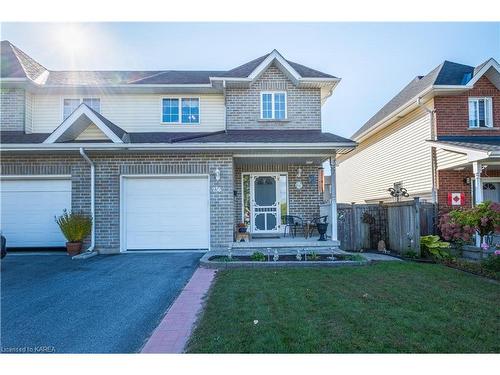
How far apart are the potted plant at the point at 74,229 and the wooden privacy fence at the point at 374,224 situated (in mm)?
7836

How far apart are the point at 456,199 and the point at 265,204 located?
7.04 m

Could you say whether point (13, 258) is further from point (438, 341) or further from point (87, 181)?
point (438, 341)

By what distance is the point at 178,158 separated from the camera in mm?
10914

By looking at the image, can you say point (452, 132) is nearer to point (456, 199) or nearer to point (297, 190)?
point (456, 199)

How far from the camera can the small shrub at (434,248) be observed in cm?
958

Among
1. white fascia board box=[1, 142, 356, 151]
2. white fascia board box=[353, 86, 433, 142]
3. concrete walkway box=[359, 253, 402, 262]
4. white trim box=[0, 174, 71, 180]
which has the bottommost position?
concrete walkway box=[359, 253, 402, 262]

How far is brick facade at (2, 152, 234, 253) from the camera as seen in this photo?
35.3 ft

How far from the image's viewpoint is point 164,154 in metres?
10.9

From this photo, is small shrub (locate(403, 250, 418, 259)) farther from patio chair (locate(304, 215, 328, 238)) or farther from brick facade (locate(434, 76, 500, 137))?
brick facade (locate(434, 76, 500, 137))

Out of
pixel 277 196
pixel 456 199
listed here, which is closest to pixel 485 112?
pixel 456 199

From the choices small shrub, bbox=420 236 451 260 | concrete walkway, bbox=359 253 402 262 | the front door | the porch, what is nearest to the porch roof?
small shrub, bbox=420 236 451 260

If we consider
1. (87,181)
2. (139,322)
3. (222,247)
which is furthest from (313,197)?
(139,322)

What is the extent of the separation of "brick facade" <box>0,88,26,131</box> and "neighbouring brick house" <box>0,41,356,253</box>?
4 cm

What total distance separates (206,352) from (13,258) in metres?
8.87
